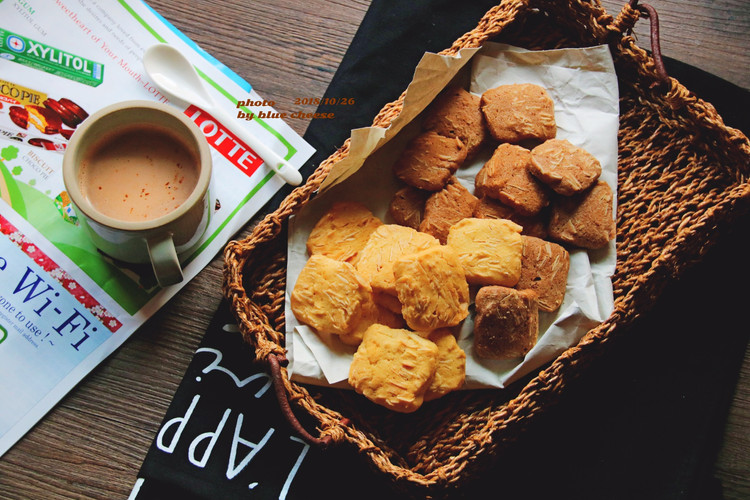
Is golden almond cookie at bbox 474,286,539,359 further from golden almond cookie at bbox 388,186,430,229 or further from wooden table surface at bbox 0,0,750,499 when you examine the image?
wooden table surface at bbox 0,0,750,499

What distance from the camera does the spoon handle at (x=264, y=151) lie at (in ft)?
3.07

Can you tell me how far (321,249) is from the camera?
852mm

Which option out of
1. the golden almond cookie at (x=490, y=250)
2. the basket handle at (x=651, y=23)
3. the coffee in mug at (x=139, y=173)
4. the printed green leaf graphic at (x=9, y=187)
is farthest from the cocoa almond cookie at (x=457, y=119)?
the printed green leaf graphic at (x=9, y=187)

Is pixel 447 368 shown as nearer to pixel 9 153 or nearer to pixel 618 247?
pixel 618 247

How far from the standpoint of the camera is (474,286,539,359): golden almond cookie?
2.64 feet


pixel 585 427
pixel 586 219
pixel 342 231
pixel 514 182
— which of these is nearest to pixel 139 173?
pixel 342 231

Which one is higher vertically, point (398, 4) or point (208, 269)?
point (398, 4)

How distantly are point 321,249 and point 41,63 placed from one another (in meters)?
0.56

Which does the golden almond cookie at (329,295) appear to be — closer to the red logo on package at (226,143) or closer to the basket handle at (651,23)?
the red logo on package at (226,143)

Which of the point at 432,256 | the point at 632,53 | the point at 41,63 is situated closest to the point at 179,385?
the point at 432,256

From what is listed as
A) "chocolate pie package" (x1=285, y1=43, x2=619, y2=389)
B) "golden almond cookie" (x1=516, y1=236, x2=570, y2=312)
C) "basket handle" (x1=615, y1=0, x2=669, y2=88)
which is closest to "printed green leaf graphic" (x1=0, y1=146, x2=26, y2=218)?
"chocolate pie package" (x1=285, y1=43, x2=619, y2=389)

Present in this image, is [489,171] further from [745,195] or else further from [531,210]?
[745,195]

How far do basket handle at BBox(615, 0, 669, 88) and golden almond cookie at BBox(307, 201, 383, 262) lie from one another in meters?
0.47

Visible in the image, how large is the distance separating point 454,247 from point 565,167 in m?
0.20
